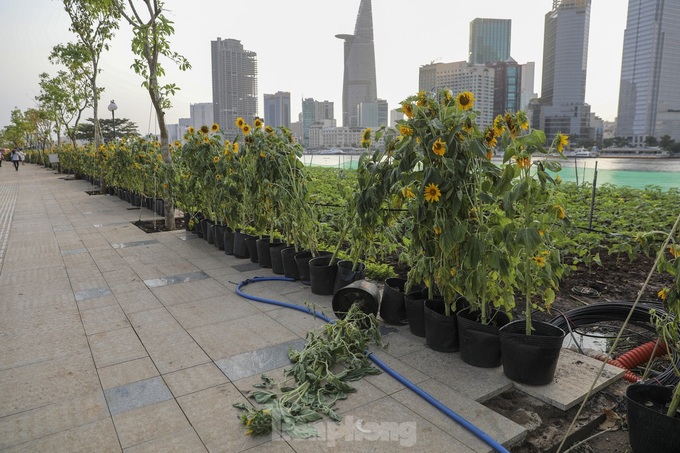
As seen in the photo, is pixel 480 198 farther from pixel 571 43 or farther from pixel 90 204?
pixel 571 43

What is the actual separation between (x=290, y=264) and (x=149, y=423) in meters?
2.22

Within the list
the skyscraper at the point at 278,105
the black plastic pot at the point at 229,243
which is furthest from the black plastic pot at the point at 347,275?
the skyscraper at the point at 278,105

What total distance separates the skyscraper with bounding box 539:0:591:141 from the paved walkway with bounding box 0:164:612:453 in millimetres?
10456

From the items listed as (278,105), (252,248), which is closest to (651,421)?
(252,248)

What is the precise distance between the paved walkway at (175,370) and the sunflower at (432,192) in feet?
3.03

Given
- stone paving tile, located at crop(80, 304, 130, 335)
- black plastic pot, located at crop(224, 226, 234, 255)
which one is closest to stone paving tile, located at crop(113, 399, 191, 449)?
stone paving tile, located at crop(80, 304, 130, 335)

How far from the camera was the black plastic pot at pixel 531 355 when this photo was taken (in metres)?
2.22

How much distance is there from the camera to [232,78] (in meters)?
9.95

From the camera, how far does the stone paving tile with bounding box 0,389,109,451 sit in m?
1.89

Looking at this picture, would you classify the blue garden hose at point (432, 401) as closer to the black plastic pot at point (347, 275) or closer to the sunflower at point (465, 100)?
the black plastic pot at point (347, 275)

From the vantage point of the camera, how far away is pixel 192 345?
276 centimetres

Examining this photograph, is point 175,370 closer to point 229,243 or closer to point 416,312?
point 416,312

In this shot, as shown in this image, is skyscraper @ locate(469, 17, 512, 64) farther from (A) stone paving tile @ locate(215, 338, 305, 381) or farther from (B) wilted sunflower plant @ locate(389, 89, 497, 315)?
(A) stone paving tile @ locate(215, 338, 305, 381)

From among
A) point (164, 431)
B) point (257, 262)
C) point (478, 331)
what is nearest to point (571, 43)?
point (257, 262)
